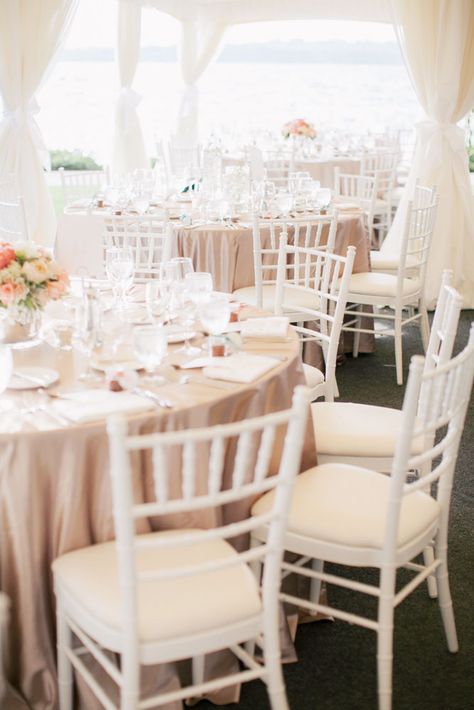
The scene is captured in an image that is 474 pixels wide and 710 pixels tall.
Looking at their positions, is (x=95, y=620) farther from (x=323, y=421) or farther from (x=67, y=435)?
(x=323, y=421)

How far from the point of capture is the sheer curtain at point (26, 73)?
6.21 metres

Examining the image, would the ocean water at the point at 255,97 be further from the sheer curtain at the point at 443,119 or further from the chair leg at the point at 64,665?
the chair leg at the point at 64,665

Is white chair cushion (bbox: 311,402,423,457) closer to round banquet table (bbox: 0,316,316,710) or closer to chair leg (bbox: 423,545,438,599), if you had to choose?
chair leg (bbox: 423,545,438,599)

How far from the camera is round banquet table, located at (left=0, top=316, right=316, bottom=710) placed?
2.07m

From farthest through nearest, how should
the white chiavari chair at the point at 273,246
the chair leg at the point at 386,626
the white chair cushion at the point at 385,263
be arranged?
1. the white chair cushion at the point at 385,263
2. the white chiavari chair at the point at 273,246
3. the chair leg at the point at 386,626

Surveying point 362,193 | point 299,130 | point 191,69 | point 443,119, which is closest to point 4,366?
point 443,119

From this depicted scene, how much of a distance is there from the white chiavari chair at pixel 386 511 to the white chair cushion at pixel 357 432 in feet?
0.75

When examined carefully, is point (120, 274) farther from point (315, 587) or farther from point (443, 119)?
point (443, 119)

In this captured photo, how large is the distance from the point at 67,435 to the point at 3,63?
4.90 meters

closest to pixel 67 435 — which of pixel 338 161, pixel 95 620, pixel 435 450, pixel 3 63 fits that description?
pixel 95 620

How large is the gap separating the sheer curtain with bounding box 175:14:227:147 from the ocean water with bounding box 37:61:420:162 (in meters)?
6.71

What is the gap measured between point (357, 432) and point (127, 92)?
577 cm

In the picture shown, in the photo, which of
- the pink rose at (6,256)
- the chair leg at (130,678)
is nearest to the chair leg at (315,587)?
the chair leg at (130,678)

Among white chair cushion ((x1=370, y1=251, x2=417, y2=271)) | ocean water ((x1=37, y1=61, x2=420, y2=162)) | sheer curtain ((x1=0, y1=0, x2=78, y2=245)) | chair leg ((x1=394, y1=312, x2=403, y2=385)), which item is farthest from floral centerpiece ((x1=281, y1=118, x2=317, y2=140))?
ocean water ((x1=37, y1=61, x2=420, y2=162))
